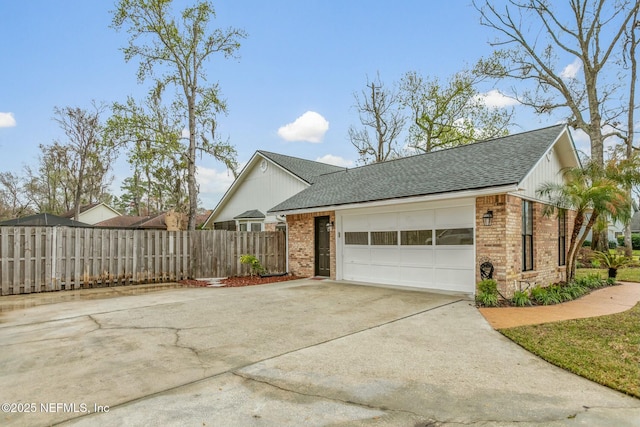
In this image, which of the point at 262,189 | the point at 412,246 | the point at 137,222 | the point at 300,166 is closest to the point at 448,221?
the point at 412,246

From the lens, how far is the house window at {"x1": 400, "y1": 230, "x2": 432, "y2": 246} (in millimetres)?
9281

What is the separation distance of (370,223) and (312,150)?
2048cm

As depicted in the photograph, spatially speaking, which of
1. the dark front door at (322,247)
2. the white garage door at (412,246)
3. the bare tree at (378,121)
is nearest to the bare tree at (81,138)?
the bare tree at (378,121)

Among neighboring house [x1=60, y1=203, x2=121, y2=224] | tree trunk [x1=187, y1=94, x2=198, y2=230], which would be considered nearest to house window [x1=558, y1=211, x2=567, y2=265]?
tree trunk [x1=187, y1=94, x2=198, y2=230]

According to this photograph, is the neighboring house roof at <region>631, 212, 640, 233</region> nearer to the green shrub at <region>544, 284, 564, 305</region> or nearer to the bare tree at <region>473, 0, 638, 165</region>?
the bare tree at <region>473, 0, 638, 165</region>

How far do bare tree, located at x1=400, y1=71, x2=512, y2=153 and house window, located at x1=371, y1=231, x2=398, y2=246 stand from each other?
17.2 m

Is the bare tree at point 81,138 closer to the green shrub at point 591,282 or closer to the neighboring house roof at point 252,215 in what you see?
the neighboring house roof at point 252,215

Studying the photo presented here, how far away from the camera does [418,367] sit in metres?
3.96

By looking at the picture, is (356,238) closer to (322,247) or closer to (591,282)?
(322,247)

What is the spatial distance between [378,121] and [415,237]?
64.5ft

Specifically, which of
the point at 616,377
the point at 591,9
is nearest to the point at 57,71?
the point at 616,377

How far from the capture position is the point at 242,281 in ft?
37.5

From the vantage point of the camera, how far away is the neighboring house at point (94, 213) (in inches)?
1400

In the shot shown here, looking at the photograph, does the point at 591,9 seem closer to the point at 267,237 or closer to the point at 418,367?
the point at 267,237
